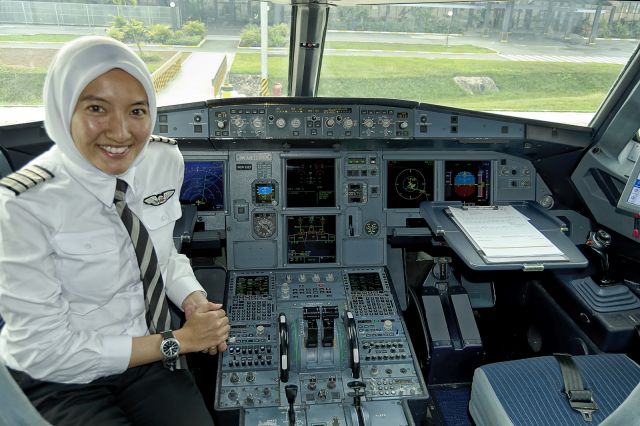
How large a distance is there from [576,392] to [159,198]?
62.2 inches

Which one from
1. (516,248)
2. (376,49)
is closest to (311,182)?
(376,49)

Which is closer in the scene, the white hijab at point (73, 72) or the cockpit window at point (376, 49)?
the white hijab at point (73, 72)

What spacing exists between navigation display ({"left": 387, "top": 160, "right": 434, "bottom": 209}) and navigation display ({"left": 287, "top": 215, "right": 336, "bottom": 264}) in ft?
1.32

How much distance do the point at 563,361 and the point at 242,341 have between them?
144 centimetres

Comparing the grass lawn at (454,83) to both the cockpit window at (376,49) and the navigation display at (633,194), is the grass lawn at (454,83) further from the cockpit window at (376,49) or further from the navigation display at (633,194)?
the navigation display at (633,194)

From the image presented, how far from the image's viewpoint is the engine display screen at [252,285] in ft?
9.27

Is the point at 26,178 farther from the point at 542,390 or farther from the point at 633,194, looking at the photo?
the point at 633,194

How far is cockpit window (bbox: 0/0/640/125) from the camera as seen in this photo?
258 cm

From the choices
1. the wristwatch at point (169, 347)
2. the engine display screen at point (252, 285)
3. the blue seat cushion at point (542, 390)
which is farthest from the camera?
the engine display screen at point (252, 285)

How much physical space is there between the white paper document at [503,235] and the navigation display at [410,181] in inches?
11.0

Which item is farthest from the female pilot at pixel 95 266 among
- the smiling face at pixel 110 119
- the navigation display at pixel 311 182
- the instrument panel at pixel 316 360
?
the navigation display at pixel 311 182

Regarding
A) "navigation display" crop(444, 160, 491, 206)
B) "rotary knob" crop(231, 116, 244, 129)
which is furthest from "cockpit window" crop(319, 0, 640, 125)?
"rotary knob" crop(231, 116, 244, 129)

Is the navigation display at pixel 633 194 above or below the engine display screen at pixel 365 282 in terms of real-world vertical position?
above

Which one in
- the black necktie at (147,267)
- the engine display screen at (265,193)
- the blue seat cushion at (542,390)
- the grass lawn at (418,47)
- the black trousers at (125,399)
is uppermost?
the grass lawn at (418,47)
